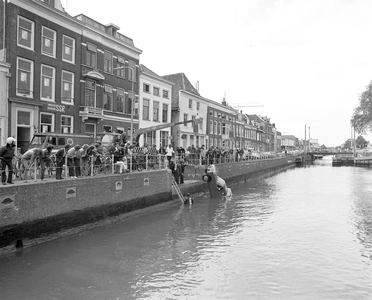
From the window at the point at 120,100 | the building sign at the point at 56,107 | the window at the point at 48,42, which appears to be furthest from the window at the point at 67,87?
the window at the point at 120,100

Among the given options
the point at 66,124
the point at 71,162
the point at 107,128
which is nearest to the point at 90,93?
the point at 107,128

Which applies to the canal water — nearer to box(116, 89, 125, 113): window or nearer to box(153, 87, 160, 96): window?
box(116, 89, 125, 113): window

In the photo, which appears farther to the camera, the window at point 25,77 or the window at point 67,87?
the window at point 67,87

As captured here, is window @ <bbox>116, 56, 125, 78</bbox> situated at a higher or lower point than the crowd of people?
higher

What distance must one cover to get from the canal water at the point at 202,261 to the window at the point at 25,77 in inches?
427

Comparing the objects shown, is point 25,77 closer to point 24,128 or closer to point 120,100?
point 24,128

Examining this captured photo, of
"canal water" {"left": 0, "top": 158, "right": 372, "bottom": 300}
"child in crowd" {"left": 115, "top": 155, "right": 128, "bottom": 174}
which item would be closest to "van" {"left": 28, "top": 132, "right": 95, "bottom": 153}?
"child in crowd" {"left": 115, "top": 155, "right": 128, "bottom": 174}

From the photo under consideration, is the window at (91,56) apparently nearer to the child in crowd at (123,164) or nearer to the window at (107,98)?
the window at (107,98)

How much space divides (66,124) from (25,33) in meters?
6.39

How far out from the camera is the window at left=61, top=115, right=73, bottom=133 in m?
21.8

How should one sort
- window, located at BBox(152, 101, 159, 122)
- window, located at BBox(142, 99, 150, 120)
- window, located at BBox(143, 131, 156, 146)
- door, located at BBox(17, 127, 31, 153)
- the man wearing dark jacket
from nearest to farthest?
the man wearing dark jacket → door, located at BBox(17, 127, 31, 153) → window, located at BBox(143, 131, 156, 146) → window, located at BBox(142, 99, 150, 120) → window, located at BBox(152, 101, 159, 122)

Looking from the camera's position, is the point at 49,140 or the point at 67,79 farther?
the point at 67,79

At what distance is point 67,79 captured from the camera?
2223 cm

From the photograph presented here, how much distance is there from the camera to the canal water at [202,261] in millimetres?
7809
